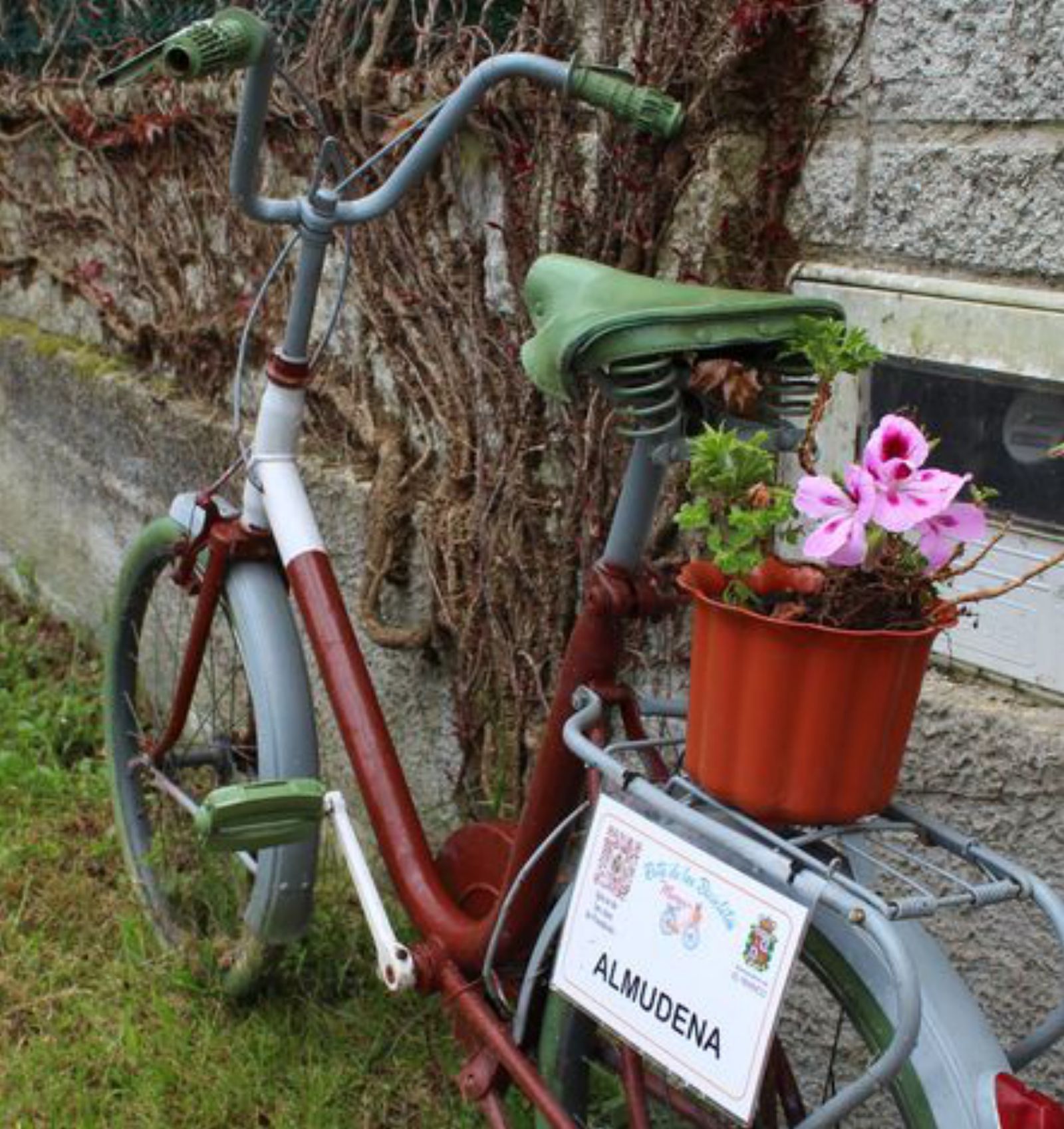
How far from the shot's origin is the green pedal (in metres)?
2.15

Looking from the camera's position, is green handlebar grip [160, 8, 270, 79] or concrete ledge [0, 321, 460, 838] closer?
green handlebar grip [160, 8, 270, 79]

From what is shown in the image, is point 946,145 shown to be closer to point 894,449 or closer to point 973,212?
point 973,212

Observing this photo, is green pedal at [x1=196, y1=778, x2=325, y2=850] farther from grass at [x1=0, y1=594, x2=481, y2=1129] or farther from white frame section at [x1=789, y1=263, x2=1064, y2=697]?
white frame section at [x1=789, y1=263, x2=1064, y2=697]

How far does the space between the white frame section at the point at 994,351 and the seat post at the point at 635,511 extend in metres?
0.42

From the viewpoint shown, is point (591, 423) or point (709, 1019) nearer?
point (709, 1019)

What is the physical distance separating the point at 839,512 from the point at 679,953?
425 millimetres

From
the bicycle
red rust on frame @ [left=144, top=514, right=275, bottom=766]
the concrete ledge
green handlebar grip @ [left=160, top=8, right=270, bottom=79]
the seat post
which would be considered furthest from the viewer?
the concrete ledge

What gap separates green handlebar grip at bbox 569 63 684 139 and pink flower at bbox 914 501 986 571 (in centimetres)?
77

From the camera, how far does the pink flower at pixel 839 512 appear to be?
4.42ft

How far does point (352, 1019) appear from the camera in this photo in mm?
2574

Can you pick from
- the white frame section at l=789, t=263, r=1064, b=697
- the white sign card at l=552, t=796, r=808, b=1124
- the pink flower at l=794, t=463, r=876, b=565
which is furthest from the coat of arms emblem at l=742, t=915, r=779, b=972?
the white frame section at l=789, t=263, r=1064, b=697

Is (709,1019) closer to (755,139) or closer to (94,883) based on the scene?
(755,139)

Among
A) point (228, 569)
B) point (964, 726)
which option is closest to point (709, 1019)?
point (964, 726)

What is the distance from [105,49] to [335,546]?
1.48 meters
